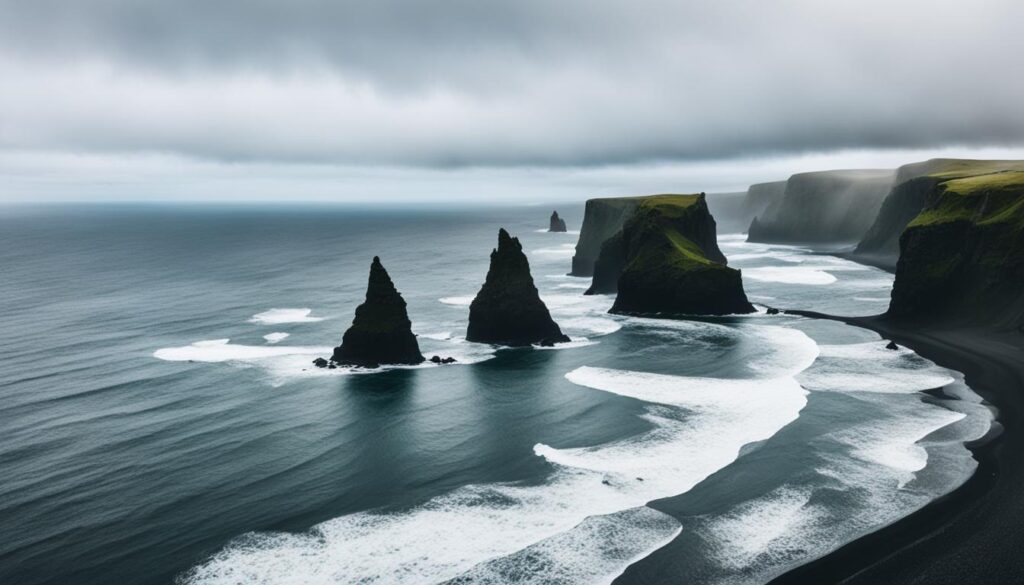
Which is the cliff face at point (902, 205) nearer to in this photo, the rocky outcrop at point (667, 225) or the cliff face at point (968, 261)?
the rocky outcrop at point (667, 225)

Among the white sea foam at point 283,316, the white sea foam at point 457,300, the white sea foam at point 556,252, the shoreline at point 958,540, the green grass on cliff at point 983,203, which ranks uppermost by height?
the green grass on cliff at point 983,203

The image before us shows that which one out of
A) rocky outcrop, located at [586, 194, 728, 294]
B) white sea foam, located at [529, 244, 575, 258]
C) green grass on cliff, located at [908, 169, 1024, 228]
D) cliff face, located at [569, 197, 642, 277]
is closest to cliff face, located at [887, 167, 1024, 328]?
green grass on cliff, located at [908, 169, 1024, 228]

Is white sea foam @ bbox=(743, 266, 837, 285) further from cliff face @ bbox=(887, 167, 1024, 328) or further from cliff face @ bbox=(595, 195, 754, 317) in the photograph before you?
cliff face @ bbox=(887, 167, 1024, 328)

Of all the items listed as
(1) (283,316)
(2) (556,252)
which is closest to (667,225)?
(1) (283,316)

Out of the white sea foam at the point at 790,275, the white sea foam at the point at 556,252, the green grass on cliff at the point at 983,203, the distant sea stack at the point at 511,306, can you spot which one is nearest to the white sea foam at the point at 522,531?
the distant sea stack at the point at 511,306

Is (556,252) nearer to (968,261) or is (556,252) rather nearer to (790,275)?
(790,275)

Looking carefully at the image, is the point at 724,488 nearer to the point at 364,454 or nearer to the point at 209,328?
the point at 364,454
